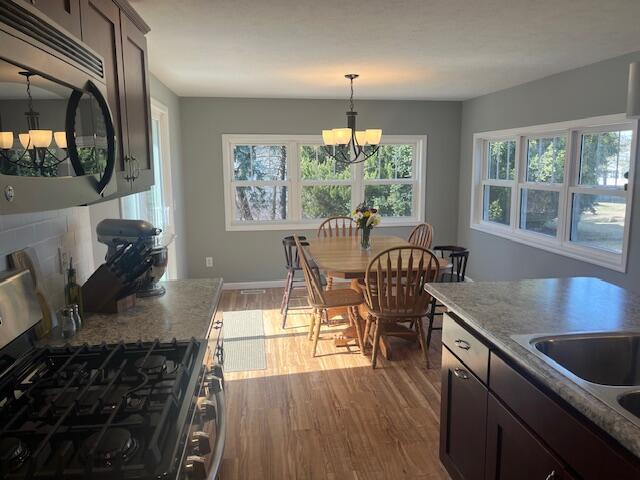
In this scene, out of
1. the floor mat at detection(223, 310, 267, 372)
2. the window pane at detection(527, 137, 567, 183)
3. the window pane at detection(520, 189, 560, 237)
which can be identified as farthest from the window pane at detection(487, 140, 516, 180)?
the floor mat at detection(223, 310, 267, 372)

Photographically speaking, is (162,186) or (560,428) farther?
(162,186)

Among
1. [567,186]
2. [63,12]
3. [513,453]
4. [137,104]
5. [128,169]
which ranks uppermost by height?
[63,12]

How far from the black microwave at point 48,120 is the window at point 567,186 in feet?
11.2

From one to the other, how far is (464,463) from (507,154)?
3.89 m

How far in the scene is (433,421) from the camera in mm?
2797

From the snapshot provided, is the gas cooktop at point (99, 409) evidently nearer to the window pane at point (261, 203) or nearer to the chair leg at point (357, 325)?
the chair leg at point (357, 325)

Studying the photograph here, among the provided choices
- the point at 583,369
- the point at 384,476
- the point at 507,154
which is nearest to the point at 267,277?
the point at 507,154

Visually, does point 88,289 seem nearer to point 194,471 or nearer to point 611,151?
point 194,471

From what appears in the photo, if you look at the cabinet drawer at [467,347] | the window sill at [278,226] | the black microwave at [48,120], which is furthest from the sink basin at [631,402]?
the window sill at [278,226]

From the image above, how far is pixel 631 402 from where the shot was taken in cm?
129

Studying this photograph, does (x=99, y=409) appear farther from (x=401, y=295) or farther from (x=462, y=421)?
(x=401, y=295)

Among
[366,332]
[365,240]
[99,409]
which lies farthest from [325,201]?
[99,409]

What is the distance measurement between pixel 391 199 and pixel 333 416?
3579 millimetres

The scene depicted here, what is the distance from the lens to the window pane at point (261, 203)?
5.66 m
